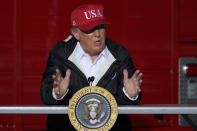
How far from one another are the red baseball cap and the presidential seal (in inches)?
15.1

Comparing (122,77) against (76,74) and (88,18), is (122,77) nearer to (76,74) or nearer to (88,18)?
(76,74)

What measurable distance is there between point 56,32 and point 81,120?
53.5 inches

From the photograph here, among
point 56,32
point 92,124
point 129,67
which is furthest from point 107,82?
point 56,32

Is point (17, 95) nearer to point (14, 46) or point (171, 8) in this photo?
point (14, 46)

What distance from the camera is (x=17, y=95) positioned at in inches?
101

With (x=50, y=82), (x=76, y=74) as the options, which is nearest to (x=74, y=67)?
(x=76, y=74)

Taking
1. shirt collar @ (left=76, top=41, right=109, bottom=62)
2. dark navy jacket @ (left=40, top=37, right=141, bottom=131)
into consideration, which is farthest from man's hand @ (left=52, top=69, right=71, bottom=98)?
shirt collar @ (left=76, top=41, right=109, bottom=62)

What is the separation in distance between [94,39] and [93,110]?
404 mm

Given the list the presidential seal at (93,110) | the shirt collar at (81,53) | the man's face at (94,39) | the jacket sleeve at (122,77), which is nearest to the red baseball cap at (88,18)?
the man's face at (94,39)

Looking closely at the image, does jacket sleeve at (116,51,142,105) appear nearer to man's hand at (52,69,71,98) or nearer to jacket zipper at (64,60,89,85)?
jacket zipper at (64,60,89,85)

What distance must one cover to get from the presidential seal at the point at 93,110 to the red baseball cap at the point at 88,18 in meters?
0.38

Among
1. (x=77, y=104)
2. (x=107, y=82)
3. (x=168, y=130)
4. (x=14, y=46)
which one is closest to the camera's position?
(x=77, y=104)

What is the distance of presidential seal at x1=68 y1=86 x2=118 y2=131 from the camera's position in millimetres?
1336

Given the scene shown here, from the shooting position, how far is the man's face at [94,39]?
1.63 m
